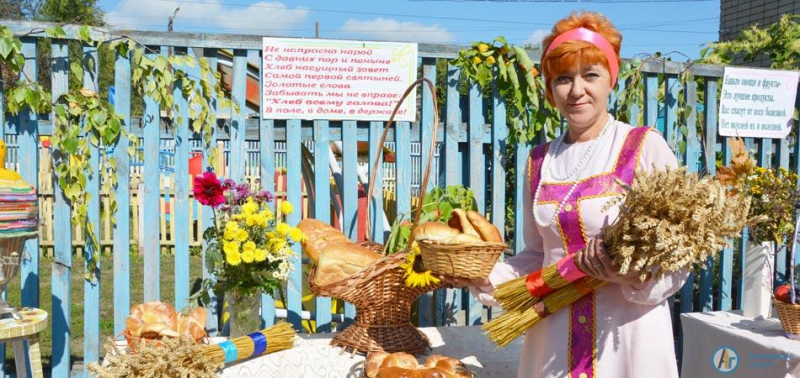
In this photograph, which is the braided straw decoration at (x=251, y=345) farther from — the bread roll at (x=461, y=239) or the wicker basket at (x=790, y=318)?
the wicker basket at (x=790, y=318)

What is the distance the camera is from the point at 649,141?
1.91 m

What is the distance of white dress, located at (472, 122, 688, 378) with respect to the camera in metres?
1.91

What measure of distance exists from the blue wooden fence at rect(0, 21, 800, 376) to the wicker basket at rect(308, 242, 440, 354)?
72cm

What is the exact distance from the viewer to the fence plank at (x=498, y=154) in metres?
3.59

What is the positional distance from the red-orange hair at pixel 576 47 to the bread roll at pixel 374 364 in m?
0.98

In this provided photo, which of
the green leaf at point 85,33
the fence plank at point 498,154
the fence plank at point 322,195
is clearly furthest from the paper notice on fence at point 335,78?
the green leaf at point 85,33

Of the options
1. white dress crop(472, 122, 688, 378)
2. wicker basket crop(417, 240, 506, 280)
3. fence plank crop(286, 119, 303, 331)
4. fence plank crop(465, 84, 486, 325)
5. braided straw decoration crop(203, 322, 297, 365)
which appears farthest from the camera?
fence plank crop(465, 84, 486, 325)

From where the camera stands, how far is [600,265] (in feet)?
5.72

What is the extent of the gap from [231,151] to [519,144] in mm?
1417

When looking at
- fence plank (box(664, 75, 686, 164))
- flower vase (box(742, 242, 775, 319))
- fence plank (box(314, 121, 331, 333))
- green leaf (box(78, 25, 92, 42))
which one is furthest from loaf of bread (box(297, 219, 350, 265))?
fence plank (box(664, 75, 686, 164))

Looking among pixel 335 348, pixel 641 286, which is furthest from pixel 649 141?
pixel 335 348

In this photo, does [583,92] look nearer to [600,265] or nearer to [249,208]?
[600,265]

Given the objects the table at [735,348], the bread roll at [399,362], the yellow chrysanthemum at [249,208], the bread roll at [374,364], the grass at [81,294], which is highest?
the yellow chrysanthemum at [249,208]

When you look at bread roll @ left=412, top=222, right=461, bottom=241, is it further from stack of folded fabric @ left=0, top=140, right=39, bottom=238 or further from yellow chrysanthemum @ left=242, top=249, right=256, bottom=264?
stack of folded fabric @ left=0, top=140, right=39, bottom=238
